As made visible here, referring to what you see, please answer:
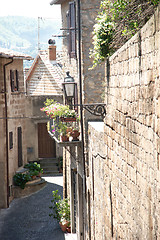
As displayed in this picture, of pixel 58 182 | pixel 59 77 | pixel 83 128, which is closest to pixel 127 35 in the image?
pixel 83 128

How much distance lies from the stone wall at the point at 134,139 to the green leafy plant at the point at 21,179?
43.0ft

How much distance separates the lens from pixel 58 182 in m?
21.4

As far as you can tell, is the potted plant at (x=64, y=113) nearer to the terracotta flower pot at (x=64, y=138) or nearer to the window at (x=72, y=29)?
the terracotta flower pot at (x=64, y=138)

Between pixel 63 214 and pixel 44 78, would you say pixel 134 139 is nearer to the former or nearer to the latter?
pixel 63 214

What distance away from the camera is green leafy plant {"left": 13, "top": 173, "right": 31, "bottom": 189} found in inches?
773

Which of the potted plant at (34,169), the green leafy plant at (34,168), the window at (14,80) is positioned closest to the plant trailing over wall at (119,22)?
the window at (14,80)

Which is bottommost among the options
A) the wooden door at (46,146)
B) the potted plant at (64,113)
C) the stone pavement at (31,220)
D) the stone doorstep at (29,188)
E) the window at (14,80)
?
the stone pavement at (31,220)

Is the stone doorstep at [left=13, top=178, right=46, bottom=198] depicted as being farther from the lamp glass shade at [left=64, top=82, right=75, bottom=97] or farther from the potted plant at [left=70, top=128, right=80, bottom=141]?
the lamp glass shade at [left=64, top=82, right=75, bottom=97]

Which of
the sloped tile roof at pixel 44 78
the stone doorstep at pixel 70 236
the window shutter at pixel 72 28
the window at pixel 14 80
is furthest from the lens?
the sloped tile roof at pixel 44 78

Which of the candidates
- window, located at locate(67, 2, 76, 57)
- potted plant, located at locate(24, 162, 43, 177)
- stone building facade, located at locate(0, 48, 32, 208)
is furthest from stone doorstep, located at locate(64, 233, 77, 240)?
potted plant, located at locate(24, 162, 43, 177)

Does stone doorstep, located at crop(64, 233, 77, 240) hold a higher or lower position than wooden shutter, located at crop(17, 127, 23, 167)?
lower

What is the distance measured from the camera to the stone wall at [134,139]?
419cm

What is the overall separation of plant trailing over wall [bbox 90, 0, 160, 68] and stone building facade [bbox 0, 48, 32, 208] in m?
9.21

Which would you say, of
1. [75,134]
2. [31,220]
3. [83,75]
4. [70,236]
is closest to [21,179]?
[31,220]
